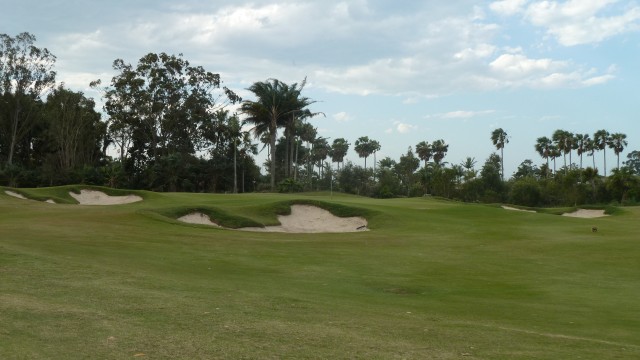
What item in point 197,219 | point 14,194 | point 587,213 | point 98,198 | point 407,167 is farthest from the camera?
point 407,167

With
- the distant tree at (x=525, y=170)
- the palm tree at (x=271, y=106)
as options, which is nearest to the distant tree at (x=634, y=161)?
the distant tree at (x=525, y=170)

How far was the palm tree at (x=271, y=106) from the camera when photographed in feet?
269

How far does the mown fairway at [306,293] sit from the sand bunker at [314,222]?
6335 millimetres

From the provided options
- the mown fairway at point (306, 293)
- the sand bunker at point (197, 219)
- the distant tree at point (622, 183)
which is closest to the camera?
the mown fairway at point (306, 293)

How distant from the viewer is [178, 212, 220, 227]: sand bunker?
33969 mm

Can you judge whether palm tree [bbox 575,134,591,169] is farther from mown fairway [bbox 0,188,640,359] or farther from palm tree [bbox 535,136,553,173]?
mown fairway [bbox 0,188,640,359]

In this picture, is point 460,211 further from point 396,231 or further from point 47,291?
point 47,291

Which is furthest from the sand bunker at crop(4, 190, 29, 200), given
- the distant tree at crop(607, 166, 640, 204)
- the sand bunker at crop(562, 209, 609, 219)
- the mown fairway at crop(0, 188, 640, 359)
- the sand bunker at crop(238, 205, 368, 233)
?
the distant tree at crop(607, 166, 640, 204)

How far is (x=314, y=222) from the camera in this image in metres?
37.9

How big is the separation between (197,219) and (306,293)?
21.3 metres

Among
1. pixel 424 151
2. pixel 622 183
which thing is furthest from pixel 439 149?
pixel 622 183

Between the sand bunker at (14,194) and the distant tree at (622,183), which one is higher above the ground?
the distant tree at (622,183)

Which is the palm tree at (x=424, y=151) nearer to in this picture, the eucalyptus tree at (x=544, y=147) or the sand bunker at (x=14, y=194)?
the eucalyptus tree at (x=544, y=147)

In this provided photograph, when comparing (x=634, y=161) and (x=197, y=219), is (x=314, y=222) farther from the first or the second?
(x=634, y=161)
